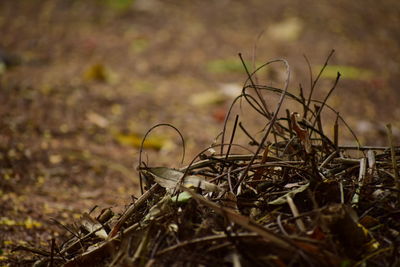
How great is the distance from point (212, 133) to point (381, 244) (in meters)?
2.19

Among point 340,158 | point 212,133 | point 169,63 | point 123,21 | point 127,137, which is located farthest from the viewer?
point 123,21

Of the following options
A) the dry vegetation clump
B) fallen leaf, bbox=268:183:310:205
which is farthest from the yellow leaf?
fallen leaf, bbox=268:183:310:205

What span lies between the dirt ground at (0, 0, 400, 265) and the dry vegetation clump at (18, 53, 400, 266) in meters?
0.28

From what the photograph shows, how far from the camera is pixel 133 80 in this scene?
3.80 meters

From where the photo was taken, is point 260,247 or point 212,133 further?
point 212,133

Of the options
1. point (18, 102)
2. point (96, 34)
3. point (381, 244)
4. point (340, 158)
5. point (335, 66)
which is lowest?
point (381, 244)

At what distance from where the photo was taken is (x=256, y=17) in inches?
199

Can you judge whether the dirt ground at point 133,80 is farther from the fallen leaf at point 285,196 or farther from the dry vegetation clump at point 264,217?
the fallen leaf at point 285,196

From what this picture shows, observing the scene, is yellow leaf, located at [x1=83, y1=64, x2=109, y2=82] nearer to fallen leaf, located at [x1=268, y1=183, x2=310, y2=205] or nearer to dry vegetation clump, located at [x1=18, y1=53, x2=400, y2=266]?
→ dry vegetation clump, located at [x1=18, y1=53, x2=400, y2=266]

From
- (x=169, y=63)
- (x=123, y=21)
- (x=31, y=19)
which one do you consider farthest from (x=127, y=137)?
(x=31, y=19)

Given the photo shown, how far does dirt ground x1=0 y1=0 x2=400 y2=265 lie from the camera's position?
6.95 ft

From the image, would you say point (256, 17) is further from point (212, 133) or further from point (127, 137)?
point (127, 137)

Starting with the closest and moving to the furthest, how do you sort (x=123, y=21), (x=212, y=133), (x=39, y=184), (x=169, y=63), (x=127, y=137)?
(x=39, y=184) < (x=127, y=137) < (x=212, y=133) < (x=169, y=63) < (x=123, y=21)

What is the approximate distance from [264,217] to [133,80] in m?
3.02
